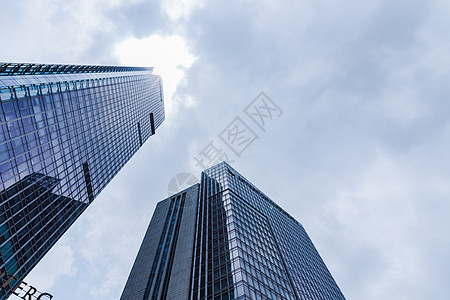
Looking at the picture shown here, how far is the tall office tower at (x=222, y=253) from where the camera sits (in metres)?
47.9

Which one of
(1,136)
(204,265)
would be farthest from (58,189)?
(204,265)

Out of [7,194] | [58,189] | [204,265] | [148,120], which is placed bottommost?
[204,265]

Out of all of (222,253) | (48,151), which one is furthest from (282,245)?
(48,151)

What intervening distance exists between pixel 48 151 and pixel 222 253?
38.2 metres

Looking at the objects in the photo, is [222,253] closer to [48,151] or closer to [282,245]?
→ [282,245]

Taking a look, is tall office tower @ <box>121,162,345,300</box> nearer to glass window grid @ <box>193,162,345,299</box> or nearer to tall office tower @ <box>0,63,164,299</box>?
glass window grid @ <box>193,162,345,299</box>

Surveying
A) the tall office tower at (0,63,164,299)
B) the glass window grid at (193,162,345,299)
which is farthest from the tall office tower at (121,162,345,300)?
the tall office tower at (0,63,164,299)

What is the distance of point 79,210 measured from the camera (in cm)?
6756

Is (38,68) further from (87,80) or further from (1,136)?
(1,136)

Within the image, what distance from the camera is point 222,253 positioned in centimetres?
5366

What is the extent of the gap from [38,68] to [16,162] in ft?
66.7

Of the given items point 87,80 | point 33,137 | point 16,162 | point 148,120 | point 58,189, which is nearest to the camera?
point 16,162

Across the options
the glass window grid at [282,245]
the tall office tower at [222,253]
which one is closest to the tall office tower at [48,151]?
the tall office tower at [222,253]

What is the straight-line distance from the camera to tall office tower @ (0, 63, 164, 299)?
42094mm
